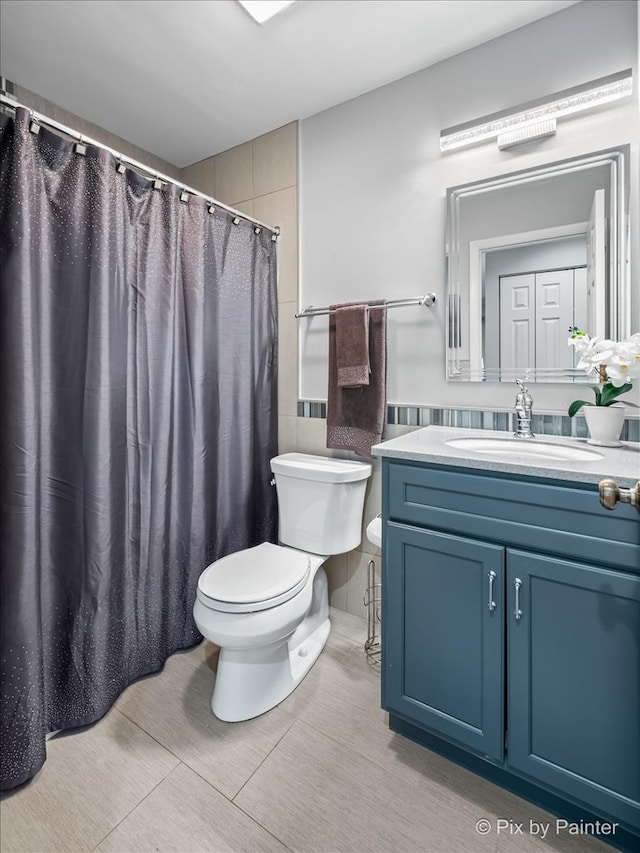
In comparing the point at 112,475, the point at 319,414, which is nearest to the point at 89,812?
the point at 112,475

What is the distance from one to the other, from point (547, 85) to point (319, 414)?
1.54 m

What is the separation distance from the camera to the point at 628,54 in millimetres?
1353

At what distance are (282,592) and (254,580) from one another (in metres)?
0.12

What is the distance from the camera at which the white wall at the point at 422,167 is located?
4.61 ft

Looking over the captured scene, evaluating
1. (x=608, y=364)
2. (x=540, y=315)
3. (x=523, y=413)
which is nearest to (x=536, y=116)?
(x=540, y=315)

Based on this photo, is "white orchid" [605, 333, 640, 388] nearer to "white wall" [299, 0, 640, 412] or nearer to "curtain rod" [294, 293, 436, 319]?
"white wall" [299, 0, 640, 412]

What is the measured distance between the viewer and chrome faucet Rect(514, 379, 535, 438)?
1.46 m

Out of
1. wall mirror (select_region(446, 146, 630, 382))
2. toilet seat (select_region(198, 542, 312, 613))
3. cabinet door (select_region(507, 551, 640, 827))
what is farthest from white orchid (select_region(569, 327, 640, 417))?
toilet seat (select_region(198, 542, 312, 613))

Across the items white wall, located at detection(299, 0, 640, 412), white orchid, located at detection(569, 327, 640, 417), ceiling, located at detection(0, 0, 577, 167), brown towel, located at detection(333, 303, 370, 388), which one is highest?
ceiling, located at detection(0, 0, 577, 167)

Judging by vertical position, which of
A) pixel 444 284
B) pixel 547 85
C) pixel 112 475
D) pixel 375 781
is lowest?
pixel 375 781

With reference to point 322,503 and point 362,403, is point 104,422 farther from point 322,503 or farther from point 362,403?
point 362,403

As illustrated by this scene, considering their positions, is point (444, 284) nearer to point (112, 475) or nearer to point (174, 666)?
point (112, 475)

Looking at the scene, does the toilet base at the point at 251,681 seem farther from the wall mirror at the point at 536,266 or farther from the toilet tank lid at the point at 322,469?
the wall mirror at the point at 536,266

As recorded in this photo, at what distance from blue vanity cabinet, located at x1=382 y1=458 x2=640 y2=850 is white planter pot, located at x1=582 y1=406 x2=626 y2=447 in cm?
46
